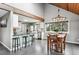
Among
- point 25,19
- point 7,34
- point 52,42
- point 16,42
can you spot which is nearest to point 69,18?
point 52,42

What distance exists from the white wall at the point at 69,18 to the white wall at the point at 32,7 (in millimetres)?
201

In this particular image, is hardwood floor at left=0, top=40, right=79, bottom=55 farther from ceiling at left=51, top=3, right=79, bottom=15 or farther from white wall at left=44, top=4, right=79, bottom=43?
ceiling at left=51, top=3, right=79, bottom=15

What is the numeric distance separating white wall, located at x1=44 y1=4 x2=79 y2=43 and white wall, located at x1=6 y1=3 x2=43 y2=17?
0.66 feet

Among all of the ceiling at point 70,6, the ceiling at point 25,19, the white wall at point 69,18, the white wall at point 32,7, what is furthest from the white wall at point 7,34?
the ceiling at point 70,6

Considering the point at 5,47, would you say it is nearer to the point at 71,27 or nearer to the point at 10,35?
the point at 10,35

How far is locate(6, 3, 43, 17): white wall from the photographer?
3.35 m

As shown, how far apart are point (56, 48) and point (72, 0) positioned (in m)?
1.70

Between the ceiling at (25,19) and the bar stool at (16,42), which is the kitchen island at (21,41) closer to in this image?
the bar stool at (16,42)

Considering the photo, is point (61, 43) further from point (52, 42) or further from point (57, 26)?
point (57, 26)

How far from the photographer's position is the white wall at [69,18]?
3620mm

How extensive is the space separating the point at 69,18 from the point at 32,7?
1.39 m

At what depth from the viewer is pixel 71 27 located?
3941 mm

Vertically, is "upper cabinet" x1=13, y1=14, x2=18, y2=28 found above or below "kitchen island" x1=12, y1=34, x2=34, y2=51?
above

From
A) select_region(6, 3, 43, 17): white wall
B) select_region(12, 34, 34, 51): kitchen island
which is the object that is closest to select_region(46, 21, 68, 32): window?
select_region(6, 3, 43, 17): white wall
